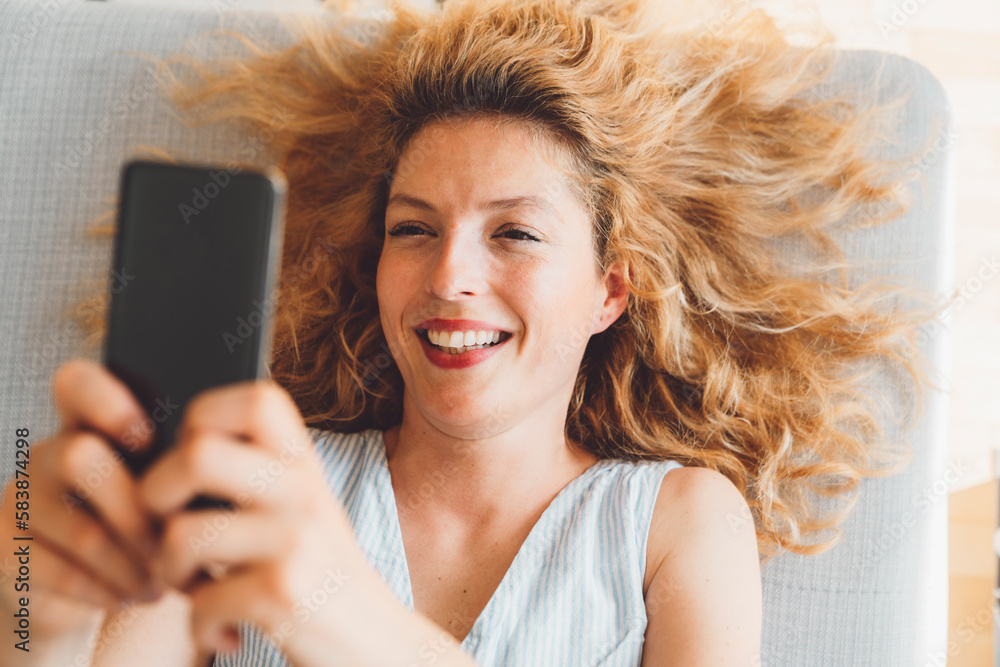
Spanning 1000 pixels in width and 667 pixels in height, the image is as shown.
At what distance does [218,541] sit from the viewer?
1.66 ft

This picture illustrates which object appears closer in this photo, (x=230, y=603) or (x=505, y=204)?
(x=230, y=603)

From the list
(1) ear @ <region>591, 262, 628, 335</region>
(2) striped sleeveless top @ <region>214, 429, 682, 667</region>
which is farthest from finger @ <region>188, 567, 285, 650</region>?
(1) ear @ <region>591, 262, 628, 335</region>

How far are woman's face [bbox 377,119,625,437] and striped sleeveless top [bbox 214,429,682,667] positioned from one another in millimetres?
158

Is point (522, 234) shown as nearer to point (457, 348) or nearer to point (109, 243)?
point (457, 348)

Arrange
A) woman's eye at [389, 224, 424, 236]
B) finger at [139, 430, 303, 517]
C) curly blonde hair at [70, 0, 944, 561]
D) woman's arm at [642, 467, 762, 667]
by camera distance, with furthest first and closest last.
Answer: curly blonde hair at [70, 0, 944, 561] < woman's eye at [389, 224, 424, 236] < woman's arm at [642, 467, 762, 667] < finger at [139, 430, 303, 517]

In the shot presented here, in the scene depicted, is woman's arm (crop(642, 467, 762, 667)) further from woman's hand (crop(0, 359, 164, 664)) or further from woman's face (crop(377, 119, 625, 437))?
woman's hand (crop(0, 359, 164, 664))

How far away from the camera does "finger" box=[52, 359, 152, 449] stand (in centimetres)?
53

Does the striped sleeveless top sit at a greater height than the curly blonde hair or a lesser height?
lesser

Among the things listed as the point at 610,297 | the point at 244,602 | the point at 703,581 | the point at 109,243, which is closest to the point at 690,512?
the point at 703,581

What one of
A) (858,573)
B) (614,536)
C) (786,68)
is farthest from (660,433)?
(786,68)

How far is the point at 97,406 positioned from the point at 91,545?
106 mm

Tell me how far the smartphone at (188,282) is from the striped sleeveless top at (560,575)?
50cm

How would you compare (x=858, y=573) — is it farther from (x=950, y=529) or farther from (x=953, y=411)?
(x=953, y=411)

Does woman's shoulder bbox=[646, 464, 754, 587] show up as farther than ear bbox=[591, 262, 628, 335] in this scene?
No
